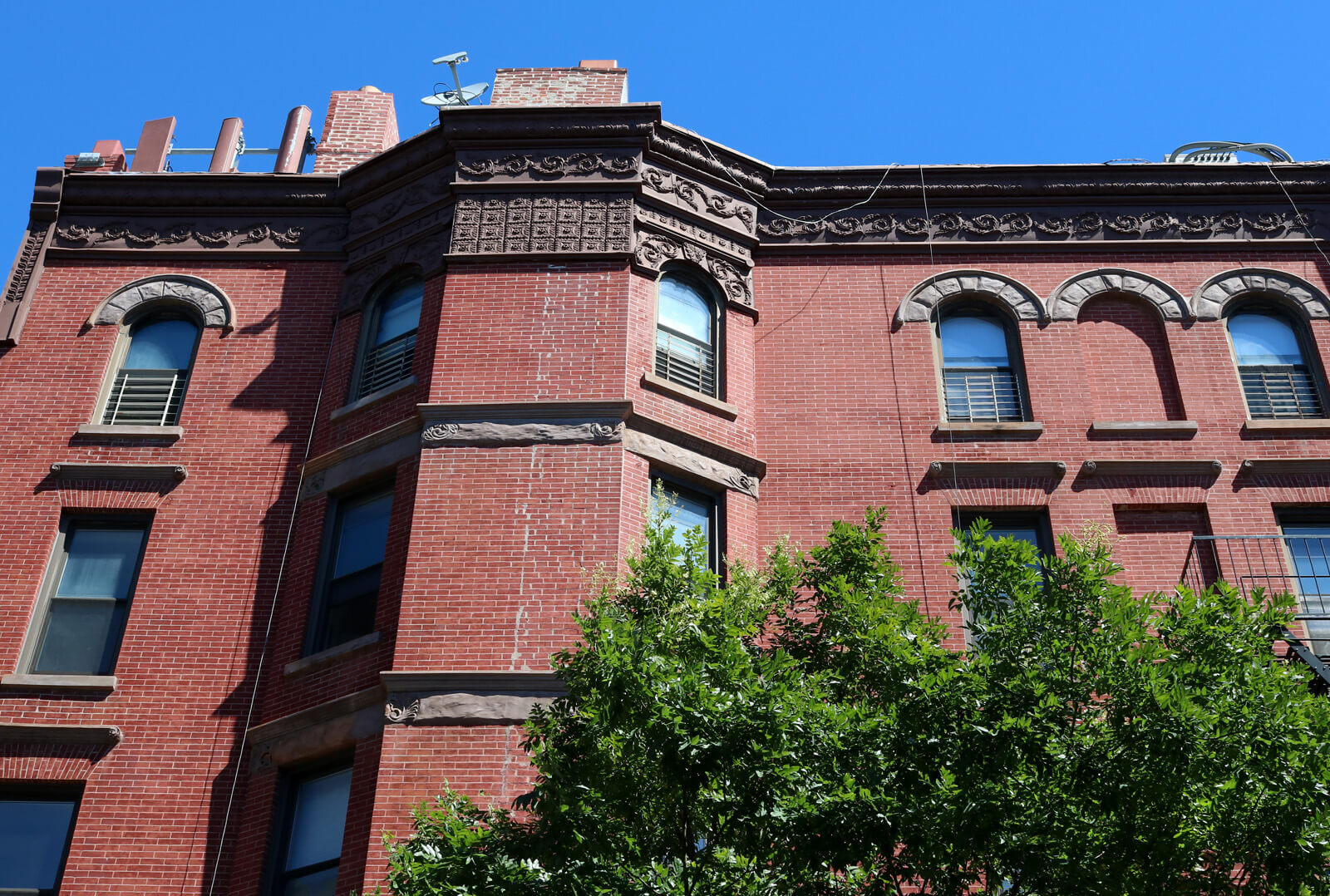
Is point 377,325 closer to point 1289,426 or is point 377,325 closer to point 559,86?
point 559,86

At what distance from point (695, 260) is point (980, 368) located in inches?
150

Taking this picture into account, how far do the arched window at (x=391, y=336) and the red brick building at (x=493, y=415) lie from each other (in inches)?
2.3

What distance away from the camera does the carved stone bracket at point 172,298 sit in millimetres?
18859

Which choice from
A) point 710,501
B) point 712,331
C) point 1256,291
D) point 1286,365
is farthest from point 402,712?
point 1256,291

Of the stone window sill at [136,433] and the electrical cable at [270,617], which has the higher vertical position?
the stone window sill at [136,433]

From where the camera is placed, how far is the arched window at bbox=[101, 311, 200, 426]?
1816cm

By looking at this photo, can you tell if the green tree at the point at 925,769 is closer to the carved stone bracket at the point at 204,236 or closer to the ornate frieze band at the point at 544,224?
the ornate frieze band at the point at 544,224

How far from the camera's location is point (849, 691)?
37.0ft

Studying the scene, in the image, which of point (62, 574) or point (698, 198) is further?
point (698, 198)

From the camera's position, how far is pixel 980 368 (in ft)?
60.6

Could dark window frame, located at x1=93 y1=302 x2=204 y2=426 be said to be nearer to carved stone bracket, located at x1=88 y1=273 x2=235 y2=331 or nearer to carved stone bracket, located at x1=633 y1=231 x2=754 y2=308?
carved stone bracket, located at x1=88 y1=273 x2=235 y2=331

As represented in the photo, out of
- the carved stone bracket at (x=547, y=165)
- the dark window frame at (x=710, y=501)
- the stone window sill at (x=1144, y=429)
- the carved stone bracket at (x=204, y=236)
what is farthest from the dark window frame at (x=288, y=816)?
the stone window sill at (x=1144, y=429)

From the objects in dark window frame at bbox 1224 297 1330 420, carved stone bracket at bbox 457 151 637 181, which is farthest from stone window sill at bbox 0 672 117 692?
dark window frame at bbox 1224 297 1330 420

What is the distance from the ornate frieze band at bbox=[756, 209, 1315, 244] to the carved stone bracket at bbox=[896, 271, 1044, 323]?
654 mm
